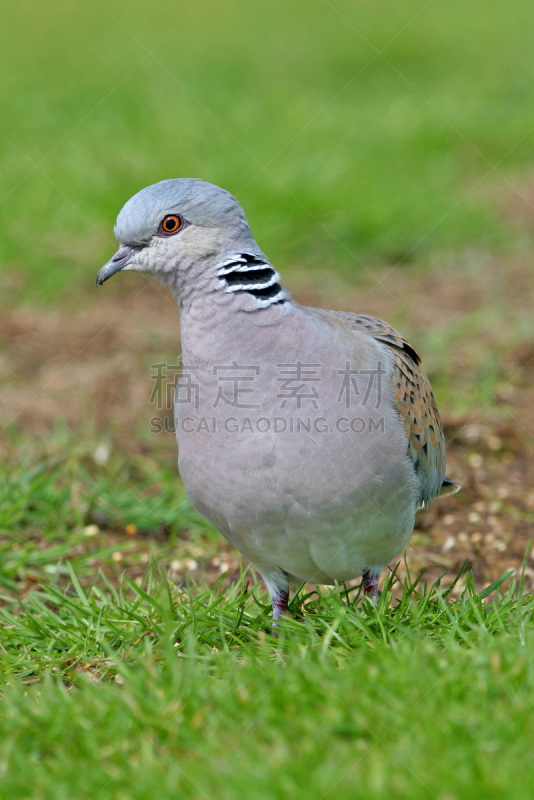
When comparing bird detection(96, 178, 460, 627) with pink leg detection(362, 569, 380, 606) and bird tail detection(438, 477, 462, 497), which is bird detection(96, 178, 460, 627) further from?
bird tail detection(438, 477, 462, 497)

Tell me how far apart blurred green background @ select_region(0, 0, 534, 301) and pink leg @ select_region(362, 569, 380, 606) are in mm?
5058

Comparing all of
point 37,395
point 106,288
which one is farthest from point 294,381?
point 106,288

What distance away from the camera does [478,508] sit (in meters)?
5.45

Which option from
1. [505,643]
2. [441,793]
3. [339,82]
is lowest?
[441,793]

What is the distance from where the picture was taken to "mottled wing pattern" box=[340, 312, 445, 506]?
399 centimetres

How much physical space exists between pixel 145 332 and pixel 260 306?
412 centimetres

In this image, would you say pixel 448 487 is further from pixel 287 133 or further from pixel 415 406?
pixel 287 133

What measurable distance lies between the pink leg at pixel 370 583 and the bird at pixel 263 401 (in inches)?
10.6

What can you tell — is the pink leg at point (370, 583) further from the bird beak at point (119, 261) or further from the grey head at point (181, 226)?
the bird beak at point (119, 261)

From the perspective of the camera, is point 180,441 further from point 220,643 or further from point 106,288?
point 106,288

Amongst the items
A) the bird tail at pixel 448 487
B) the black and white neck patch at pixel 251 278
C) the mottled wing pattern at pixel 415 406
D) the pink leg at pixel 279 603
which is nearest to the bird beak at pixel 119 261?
the black and white neck patch at pixel 251 278

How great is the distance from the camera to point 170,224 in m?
3.67

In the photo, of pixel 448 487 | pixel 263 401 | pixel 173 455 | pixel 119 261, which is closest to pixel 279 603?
pixel 263 401

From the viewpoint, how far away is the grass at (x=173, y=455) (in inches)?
112
